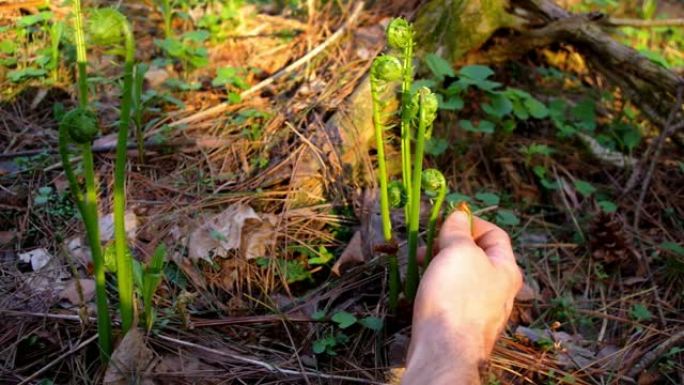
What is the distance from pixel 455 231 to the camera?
1.86 meters

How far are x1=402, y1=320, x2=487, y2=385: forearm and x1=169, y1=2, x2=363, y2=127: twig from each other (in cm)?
151

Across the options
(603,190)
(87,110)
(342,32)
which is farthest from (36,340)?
(603,190)

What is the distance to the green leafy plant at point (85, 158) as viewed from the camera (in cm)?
154

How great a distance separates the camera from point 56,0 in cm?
330

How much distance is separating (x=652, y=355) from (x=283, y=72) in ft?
6.04

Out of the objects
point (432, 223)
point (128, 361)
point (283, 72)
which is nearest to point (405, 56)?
point (432, 223)

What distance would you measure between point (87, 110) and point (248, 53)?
1.73 m

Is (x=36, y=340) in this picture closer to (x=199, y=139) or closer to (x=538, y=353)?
(x=199, y=139)

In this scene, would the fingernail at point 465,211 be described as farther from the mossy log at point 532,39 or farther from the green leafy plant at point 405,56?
the mossy log at point 532,39

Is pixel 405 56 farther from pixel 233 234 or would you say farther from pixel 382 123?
pixel 233 234

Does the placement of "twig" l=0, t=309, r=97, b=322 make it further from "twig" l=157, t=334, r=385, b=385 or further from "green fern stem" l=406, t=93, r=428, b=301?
"green fern stem" l=406, t=93, r=428, b=301

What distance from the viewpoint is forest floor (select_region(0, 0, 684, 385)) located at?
1999 mm

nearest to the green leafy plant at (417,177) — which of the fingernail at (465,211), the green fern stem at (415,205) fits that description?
the green fern stem at (415,205)

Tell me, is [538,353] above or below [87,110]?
below
